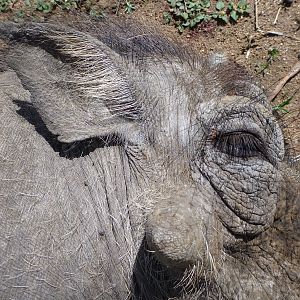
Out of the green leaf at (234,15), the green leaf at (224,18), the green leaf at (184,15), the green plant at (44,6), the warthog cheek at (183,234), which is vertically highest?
the green leaf at (234,15)

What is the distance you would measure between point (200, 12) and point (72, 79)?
7.91ft

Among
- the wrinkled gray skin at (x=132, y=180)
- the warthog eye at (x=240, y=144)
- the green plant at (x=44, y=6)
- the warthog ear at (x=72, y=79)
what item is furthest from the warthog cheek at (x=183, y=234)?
the green plant at (x=44, y=6)

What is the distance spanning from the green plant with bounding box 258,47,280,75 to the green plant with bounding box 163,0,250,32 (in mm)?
335

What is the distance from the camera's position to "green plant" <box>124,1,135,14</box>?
15.8 feet

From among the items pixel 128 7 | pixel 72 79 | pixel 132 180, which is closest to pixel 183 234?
pixel 132 180

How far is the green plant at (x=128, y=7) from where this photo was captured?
15.8 feet

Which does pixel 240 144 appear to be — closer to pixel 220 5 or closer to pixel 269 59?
pixel 269 59

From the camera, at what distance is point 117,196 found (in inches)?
99.3

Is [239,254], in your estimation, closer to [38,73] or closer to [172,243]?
[172,243]

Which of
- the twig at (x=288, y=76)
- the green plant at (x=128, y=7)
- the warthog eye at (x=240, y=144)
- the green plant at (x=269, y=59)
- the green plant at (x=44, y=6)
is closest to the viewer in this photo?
the warthog eye at (x=240, y=144)

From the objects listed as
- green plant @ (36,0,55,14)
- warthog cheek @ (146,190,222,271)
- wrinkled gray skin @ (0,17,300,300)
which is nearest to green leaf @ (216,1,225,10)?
green plant @ (36,0,55,14)

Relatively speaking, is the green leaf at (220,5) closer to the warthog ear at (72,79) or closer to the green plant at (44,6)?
the green plant at (44,6)

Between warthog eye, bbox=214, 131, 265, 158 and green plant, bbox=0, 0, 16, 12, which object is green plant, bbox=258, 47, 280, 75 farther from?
warthog eye, bbox=214, 131, 265, 158

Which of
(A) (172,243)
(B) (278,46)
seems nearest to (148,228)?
(A) (172,243)
